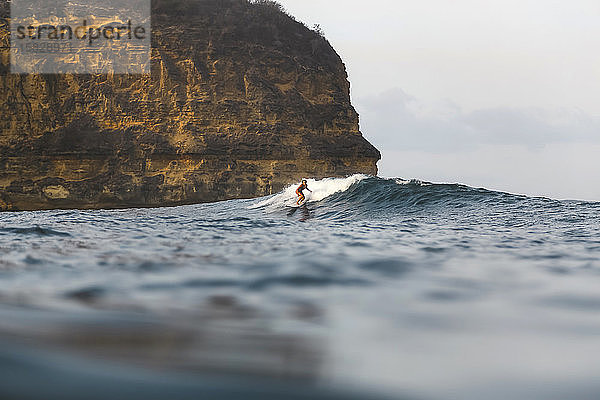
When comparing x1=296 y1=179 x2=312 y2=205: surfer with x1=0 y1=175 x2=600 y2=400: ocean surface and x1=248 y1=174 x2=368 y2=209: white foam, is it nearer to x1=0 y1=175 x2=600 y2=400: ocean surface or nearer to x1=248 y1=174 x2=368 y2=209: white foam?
x1=248 y1=174 x2=368 y2=209: white foam

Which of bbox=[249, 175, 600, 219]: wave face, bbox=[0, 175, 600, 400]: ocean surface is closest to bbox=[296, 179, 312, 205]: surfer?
bbox=[249, 175, 600, 219]: wave face

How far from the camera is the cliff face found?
2275 centimetres

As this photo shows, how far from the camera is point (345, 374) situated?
3.57 ft

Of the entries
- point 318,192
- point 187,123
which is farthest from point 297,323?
point 187,123

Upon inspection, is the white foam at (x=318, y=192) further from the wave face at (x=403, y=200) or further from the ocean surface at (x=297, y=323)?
the ocean surface at (x=297, y=323)

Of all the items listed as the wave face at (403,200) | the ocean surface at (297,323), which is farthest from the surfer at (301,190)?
the ocean surface at (297,323)

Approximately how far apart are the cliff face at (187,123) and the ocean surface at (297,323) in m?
20.0

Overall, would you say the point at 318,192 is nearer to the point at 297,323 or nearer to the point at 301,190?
the point at 301,190

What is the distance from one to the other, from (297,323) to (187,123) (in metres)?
23.3

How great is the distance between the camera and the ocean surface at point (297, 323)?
102cm

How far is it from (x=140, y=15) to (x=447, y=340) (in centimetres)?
2722

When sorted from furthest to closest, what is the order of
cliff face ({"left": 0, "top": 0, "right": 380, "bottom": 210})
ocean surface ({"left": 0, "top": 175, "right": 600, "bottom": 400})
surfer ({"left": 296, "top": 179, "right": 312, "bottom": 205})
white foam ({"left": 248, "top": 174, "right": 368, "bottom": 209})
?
1. cliff face ({"left": 0, "top": 0, "right": 380, "bottom": 210})
2. white foam ({"left": 248, "top": 174, "right": 368, "bottom": 209})
3. surfer ({"left": 296, "top": 179, "right": 312, "bottom": 205})
4. ocean surface ({"left": 0, "top": 175, "right": 600, "bottom": 400})

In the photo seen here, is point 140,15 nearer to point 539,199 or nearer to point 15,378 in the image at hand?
point 539,199

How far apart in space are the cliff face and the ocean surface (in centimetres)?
2003
